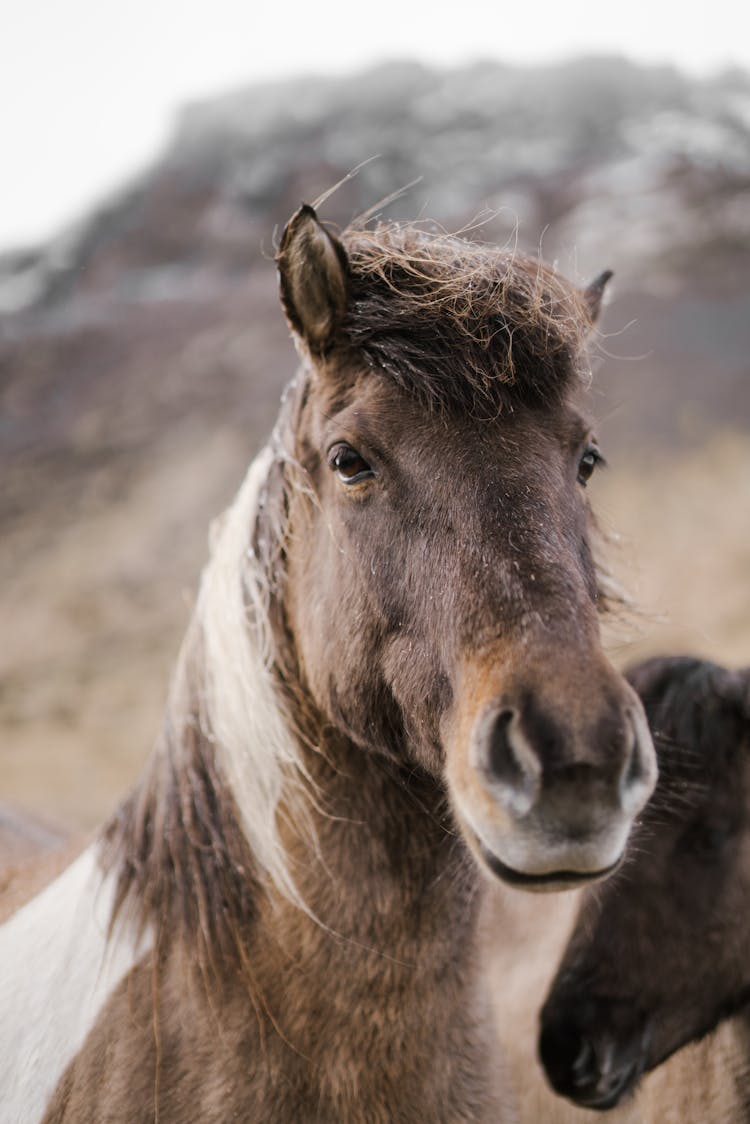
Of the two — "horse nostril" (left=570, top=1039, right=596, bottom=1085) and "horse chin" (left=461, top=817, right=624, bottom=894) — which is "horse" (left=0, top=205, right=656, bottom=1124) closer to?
"horse chin" (left=461, top=817, right=624, bottom=894)

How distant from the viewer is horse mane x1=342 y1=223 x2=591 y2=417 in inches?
69.1

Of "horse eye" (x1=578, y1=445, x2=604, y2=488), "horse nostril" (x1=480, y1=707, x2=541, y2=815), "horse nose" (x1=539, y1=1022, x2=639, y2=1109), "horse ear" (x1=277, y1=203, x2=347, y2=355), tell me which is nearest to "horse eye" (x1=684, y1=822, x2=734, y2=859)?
"horse nose" (x1=539, y1=1022, x2=639, y2=1109)

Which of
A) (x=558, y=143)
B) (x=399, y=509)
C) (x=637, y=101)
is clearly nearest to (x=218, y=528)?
(x=399, y=509)

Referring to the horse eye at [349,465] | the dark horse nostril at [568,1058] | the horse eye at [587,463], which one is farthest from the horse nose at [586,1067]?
the horse eye at [349,465]

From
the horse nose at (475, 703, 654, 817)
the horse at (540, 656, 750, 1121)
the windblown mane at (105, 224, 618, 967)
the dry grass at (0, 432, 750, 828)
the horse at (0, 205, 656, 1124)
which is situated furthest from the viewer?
the dry grass at (0, 432, 750, 828)

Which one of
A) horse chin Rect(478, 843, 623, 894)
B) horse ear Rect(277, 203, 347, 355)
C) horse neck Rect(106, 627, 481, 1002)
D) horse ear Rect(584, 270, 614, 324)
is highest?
horse ear Rect(584, 270, 614, 324)

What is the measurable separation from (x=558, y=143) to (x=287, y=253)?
83.5 ft

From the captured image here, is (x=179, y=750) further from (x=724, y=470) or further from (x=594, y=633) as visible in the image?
(x=724, y=470)

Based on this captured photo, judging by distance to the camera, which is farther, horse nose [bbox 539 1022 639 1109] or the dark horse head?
horse nose [bbox 539 1022 639 1109]

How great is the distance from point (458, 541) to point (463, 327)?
0.45 meters

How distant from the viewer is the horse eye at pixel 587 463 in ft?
6.40

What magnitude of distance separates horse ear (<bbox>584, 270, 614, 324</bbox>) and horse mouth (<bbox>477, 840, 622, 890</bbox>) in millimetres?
1322

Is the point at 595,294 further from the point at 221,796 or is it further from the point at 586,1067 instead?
the point at 586,1067

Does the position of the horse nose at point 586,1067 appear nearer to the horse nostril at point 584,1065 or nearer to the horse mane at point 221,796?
the horse nostril at point 584,1065
